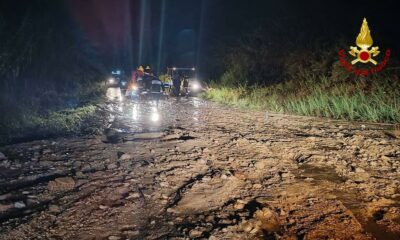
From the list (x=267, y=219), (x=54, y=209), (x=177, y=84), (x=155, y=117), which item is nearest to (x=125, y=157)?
(x=54, y=209)

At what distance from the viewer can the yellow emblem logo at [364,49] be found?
13.7 meters

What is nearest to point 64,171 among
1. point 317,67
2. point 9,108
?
point 9,108

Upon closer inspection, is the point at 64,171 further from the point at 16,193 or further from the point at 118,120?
the point at 118,120

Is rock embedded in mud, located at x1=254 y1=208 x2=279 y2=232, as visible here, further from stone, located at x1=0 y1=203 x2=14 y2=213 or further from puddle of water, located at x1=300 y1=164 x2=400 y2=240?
stone, located at x1=0 y1=203 x2=14 y2=213

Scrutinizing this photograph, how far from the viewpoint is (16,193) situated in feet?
14.5

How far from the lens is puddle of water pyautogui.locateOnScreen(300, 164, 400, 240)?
3.46 m

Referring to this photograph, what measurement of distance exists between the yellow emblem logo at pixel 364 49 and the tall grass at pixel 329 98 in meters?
1.20

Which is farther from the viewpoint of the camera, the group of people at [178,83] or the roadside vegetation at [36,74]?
the group of people at [178,83]

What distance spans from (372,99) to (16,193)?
9.69 metres

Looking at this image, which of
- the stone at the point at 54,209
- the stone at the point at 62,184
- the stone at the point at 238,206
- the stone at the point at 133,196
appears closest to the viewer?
the stone at the point at 54,209

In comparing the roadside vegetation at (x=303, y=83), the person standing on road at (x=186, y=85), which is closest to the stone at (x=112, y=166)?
the roadside vegetation at (x=303, y=83)

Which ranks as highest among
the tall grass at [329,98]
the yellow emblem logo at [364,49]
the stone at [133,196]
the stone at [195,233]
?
the yellow emblem logo at [364,49]

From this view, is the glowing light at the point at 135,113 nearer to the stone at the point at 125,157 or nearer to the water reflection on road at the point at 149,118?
the water reflection on road at the point at 149,118

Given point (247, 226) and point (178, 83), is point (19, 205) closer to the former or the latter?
point (247, 226)
